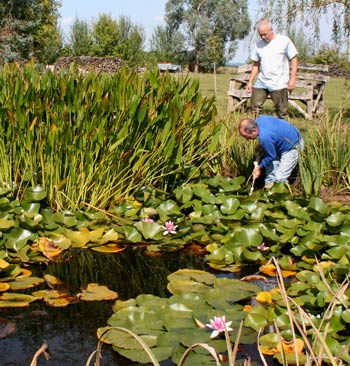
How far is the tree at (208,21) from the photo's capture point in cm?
5266

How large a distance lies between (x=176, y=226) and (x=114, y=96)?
1190mm

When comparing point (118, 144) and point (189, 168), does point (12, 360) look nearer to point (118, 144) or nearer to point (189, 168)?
point (118, 144)

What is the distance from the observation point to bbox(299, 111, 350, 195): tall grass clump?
18.9 feet

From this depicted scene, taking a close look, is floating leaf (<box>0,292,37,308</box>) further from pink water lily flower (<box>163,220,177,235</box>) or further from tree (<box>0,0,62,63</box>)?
tree (<box>0,0,62,63</box>)

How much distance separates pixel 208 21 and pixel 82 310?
Answer: 52807mm

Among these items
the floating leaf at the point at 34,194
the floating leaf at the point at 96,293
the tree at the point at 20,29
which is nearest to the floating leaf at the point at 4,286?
the floating leaf at the point at 96,293

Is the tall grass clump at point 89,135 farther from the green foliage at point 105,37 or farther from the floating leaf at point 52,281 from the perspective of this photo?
the green foliage at point 105,37

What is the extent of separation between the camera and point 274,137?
559cm

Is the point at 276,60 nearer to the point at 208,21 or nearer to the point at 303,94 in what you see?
the point at 303,94

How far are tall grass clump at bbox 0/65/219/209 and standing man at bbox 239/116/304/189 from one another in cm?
44

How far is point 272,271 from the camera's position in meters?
4.16

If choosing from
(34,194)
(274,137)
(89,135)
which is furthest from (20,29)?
(34,194)

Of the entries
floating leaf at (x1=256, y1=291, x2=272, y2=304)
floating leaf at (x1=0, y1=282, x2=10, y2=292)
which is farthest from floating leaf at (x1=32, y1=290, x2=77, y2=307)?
floating leaf at (x1=256, y1=291, x2=272, y2=304)

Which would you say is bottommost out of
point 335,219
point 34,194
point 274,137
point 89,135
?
point 335,219
